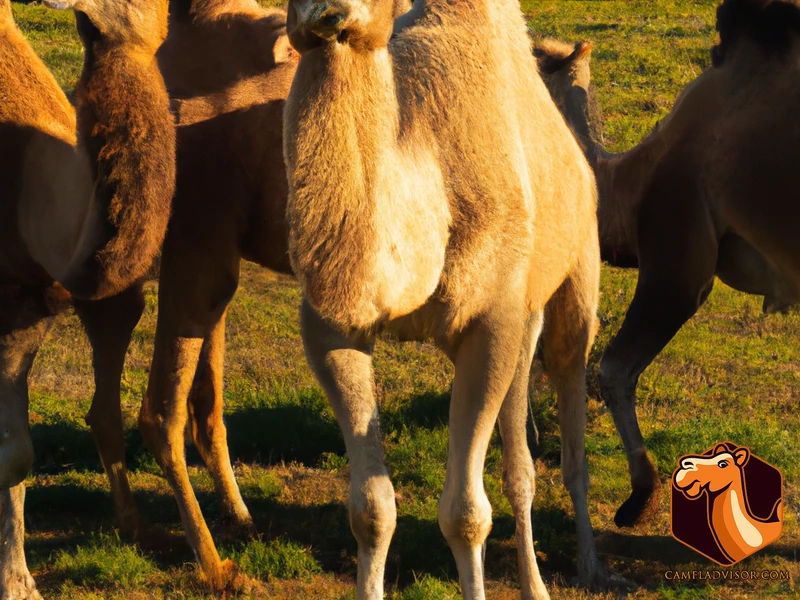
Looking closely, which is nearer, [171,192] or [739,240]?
[171,192]

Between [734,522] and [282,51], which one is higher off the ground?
[282,51]

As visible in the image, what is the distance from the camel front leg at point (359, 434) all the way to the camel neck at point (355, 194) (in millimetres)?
398

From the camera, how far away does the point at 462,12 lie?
14.5ft

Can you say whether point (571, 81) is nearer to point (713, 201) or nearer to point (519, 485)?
point (713, 201)

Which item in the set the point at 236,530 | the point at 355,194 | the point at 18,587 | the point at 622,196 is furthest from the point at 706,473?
the point at 18,587

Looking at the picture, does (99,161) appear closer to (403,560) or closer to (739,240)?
(403,560)

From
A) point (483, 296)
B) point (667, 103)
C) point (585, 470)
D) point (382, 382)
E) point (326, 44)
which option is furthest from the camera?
point (667, 103)

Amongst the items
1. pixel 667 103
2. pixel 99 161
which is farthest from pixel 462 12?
pixel 667 103

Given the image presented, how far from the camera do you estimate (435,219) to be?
387 cm

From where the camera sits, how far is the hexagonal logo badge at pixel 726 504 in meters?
5.81

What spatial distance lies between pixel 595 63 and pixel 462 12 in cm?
1212

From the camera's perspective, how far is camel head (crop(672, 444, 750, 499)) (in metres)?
6.08

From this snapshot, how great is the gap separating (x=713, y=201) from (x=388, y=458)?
2.36 metres

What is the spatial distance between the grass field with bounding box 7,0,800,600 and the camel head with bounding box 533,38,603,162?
171 cm
